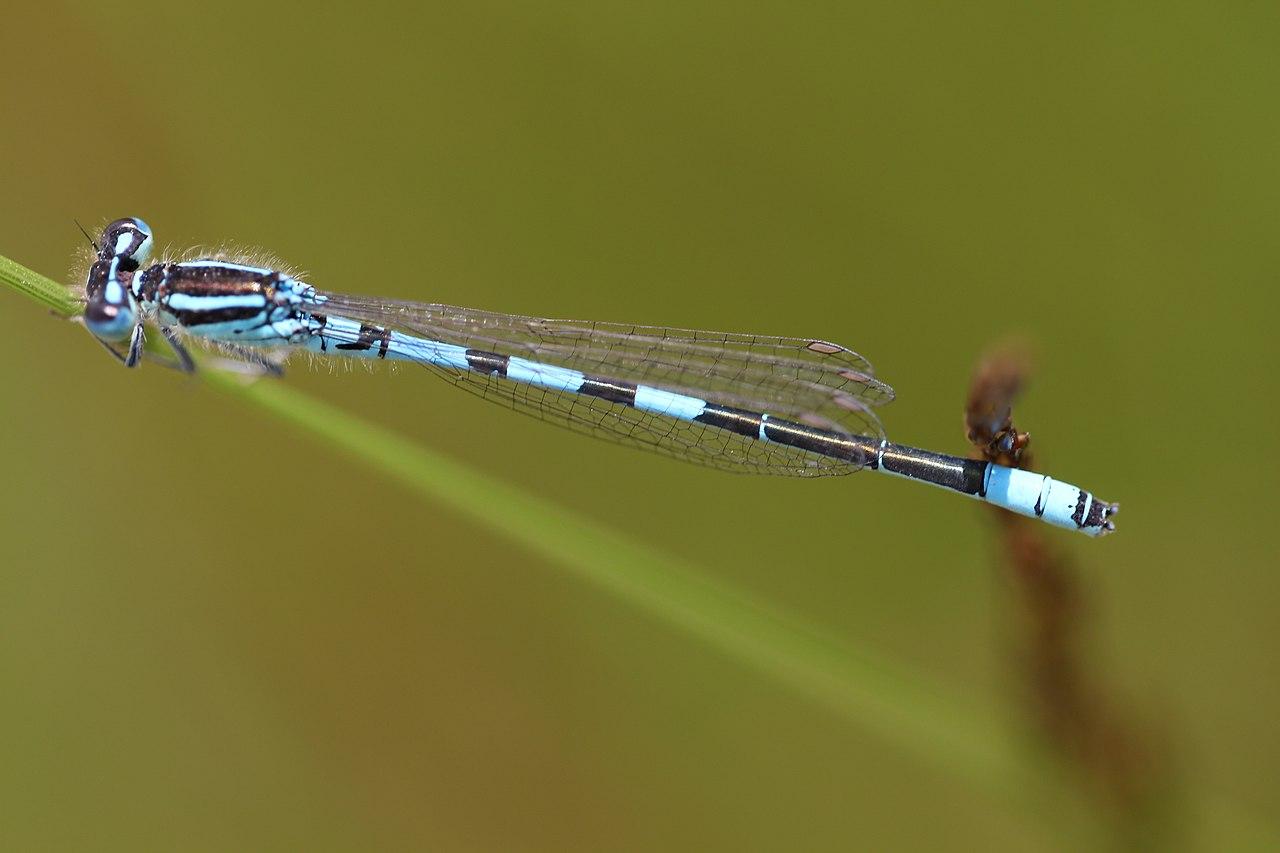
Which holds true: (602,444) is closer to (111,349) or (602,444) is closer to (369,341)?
(369,341)

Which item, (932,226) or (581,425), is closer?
(581,425)

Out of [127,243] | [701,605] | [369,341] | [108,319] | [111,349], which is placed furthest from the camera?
[369,341]

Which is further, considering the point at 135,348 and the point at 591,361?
the point at 591,361

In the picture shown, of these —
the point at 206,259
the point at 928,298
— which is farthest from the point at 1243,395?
the point at 206,259

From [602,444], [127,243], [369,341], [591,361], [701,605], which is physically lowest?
[701,605]

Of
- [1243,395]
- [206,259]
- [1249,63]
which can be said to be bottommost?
[206,259]

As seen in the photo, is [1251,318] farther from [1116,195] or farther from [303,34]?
[303,34]

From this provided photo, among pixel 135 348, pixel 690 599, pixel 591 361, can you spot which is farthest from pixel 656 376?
pixel 135 348
